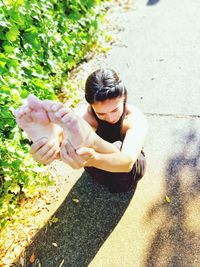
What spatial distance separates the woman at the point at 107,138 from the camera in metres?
1.81

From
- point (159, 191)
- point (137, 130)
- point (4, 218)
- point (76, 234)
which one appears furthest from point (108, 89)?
point (4, 218)

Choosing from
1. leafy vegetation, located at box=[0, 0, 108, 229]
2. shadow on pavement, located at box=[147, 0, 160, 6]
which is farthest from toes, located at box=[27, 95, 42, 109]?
shadow on pavement, located at box=[147, 0, 160, 6]

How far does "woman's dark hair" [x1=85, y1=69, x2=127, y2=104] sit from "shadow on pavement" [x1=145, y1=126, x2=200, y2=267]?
1.03 meters

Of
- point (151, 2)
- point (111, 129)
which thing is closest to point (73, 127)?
point (111, 129)

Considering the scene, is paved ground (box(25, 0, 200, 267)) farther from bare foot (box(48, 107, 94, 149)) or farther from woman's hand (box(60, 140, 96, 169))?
bare foot (box(48, 107, 94, 149))

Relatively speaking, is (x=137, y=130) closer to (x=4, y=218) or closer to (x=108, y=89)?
(x=108, y=89)

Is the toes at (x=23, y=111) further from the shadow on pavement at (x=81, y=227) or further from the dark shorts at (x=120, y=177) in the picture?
the shadow on pavement at (x=81, y=227)

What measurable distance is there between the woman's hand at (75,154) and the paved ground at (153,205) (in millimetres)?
1013

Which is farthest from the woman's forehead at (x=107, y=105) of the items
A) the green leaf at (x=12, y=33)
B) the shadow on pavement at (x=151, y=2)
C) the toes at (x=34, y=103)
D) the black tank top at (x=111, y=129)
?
the shadow on pavement at (x=151, y=2)

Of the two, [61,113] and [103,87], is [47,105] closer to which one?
[61,113]

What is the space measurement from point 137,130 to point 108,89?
0.50 meters

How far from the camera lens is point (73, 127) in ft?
5.47

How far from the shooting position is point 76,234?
2.65 m

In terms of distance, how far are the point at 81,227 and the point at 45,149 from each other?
3.64 feet
